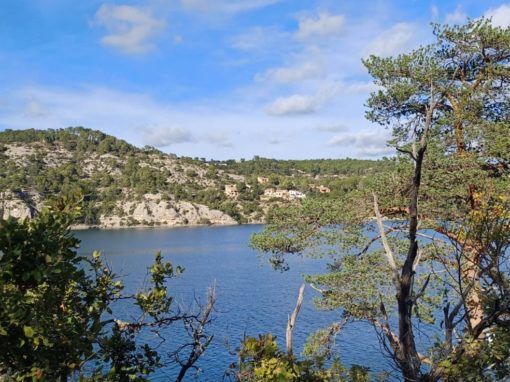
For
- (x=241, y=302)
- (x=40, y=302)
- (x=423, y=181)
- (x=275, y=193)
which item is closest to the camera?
(x=40, y=302)

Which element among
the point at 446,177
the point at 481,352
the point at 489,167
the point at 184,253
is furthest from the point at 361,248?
the point at 184,253

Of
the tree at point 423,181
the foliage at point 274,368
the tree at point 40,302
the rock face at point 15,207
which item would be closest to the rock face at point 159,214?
the tree at point 423,181

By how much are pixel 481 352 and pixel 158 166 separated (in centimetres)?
13671

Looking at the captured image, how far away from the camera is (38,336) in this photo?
359 cm

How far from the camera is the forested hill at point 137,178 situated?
109 m

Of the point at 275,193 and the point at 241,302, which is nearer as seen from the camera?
the point at 241,302

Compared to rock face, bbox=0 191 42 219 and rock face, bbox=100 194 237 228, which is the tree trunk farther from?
rock face, bbox=100 194 237 228

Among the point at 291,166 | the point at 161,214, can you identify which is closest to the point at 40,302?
the point at 161,214

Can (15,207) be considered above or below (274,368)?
above

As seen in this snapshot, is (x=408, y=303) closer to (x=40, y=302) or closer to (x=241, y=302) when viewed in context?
(x=40, y=302)

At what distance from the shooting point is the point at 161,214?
364 feet

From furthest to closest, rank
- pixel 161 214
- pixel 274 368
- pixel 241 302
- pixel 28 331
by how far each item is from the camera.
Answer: pixel 161 214 → pixel 241 302 → pixel 274 368 → pixel 28 331

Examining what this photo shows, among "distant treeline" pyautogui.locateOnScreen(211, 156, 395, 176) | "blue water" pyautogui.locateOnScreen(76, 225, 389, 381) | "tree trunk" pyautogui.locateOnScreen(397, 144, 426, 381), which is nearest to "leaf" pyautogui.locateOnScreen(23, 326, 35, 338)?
"blue water" pyautogui.locateOnScreen(76, 225, 389, 381)

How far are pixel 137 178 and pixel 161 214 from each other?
57.1ft
